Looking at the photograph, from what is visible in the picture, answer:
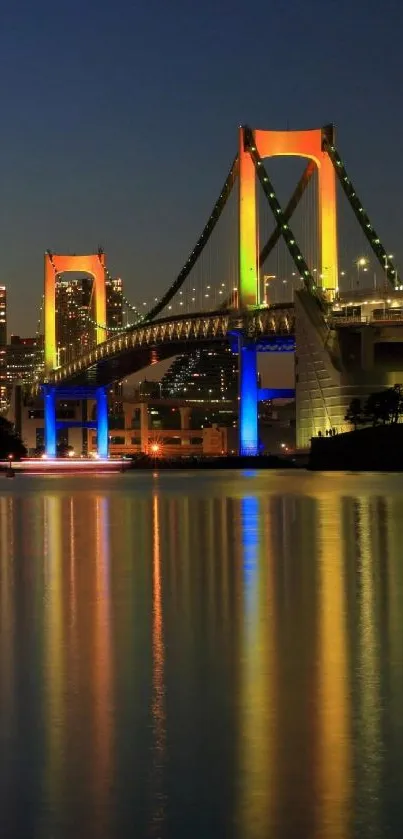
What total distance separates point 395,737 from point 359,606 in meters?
4.36

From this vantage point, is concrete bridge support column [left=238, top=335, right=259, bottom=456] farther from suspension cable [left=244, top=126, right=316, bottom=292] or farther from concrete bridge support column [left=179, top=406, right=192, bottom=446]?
concrete bridge support column [left=179, top=406, right=192, bottom=446]

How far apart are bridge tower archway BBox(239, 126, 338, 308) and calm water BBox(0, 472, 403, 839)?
4692 centimetres

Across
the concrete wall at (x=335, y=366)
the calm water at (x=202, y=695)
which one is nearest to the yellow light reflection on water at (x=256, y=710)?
the calm water at (x=202, y=695)

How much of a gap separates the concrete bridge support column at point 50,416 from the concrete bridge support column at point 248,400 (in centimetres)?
2689

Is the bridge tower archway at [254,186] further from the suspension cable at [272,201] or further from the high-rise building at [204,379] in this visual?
the high-rise building at [204,379]

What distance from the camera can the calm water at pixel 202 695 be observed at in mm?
5035

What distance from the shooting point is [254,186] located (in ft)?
206

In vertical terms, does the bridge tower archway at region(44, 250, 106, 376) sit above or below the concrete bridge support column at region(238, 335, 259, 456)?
above

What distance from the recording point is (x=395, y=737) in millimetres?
5934

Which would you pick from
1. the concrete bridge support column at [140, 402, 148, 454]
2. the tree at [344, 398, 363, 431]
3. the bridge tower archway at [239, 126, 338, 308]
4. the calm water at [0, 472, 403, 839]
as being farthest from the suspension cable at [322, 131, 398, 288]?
the concrete bridge support column at [140, 402, 148, 454]

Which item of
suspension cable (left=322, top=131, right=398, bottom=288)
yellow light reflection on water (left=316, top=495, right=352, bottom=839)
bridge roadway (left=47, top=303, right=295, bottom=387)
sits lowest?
yellow light reflection on water (left=316, top=495, right=352, bottom=839)

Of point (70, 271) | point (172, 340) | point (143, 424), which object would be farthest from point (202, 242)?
point (143, 424)

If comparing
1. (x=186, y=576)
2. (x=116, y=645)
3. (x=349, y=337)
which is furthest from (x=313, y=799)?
(x=349, y=337)

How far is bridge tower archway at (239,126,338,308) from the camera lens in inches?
2393
